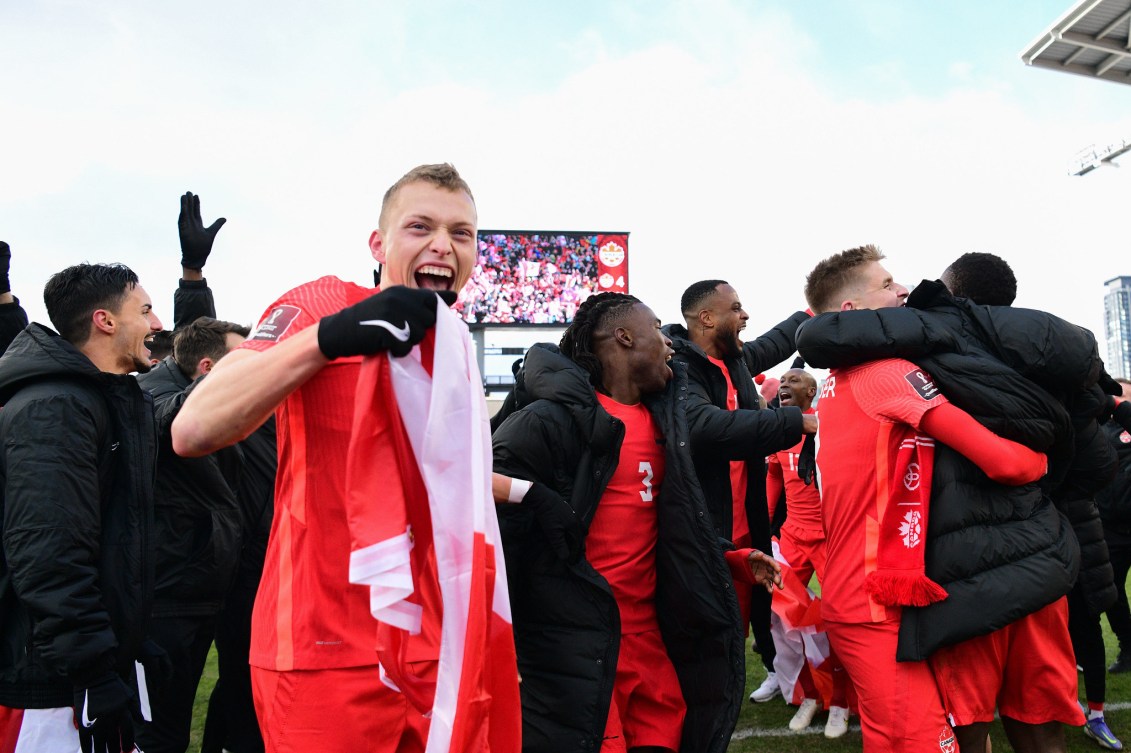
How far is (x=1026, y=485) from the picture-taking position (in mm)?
2969

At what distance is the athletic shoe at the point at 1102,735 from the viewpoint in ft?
15.2

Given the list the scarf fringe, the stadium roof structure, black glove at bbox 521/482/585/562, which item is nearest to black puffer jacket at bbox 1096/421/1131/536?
the scarf fringe

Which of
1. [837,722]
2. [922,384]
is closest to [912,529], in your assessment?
[922,384]

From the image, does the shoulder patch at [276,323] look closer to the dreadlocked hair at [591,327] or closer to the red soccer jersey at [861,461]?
the dreadlocked hair at [591,327]

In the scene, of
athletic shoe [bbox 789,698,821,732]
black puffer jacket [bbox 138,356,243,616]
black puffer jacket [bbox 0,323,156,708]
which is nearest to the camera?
black puffer jacket [bbox 0,323,156,708]

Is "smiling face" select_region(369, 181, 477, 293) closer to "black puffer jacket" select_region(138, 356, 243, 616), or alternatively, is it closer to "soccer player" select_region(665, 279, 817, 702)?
"soccer player" select_region(665, 279, 817, 702)

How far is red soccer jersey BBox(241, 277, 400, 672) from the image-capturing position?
171 cm

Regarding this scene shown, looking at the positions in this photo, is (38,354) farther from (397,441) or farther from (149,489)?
(397,441)

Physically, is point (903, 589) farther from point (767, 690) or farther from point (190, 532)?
point (767, 690)

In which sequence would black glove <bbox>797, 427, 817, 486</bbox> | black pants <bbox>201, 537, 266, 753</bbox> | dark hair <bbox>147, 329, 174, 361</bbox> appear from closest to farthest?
black glove <bbox>797, 427, 817, 486</bbox> < black pants <bbox>201, 537, 266, 753</bbox> < dark hair <bbox>147, 329, 174, 361</bbox>

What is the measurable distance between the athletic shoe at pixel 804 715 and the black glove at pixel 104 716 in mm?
3988

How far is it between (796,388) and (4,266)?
16.7 feet

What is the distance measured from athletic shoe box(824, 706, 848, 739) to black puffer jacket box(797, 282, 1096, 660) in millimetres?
2517

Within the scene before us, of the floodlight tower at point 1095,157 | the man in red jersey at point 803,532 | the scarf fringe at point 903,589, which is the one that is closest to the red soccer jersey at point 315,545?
the scarf fringe at point 903,589
